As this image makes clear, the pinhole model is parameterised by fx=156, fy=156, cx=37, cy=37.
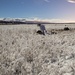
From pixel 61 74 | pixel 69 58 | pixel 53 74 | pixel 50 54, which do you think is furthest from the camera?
pixel 50 54

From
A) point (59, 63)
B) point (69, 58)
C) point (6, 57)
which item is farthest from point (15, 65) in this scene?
point (69, 58)

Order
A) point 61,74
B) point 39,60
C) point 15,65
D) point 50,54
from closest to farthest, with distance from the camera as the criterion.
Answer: point 61,74
point 15,65
point 39,60
point 50,54

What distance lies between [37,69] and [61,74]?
655mm

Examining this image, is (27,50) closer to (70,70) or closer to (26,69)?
(26,69)

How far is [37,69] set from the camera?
13.8ft

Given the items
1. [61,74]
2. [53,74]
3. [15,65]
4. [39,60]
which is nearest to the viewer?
[53,74]

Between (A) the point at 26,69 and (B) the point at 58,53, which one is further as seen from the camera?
(B) the point at 58,53

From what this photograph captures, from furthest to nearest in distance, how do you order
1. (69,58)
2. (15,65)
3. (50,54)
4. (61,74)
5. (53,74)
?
(50,54), (69,58), (15,65), (61,74), (53,74)

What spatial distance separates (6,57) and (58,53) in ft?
6.88

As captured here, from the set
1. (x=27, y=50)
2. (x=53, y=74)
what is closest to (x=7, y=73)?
(x=53, y=74)

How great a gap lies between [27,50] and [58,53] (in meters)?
1.22

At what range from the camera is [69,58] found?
215 inches

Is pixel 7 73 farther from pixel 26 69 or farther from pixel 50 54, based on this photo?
pixel 50 54

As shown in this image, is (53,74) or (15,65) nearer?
(53,74)
